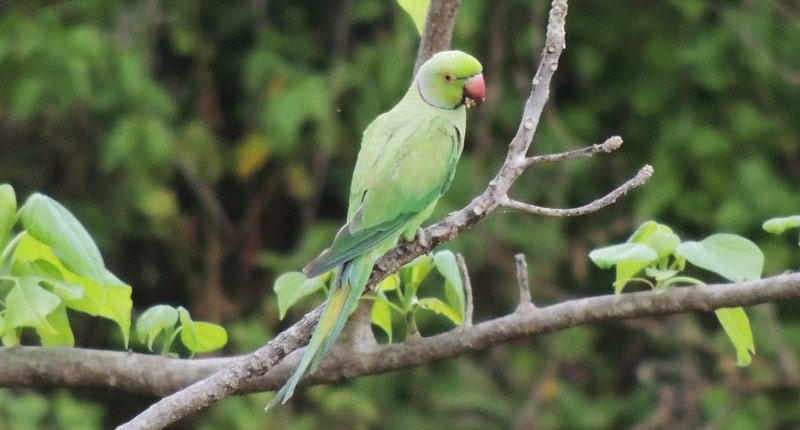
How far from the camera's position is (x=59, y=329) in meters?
1.48

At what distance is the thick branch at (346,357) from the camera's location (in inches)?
56.1

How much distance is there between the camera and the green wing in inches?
70.9

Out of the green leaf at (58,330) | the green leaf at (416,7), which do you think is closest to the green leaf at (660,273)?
the green leaf at (416,7)

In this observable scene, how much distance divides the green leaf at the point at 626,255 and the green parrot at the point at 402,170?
0.40 meters

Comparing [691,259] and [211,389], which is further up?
[691,259]

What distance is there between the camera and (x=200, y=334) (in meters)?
1.52

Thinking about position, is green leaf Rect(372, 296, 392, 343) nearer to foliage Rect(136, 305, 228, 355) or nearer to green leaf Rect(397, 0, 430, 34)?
foliage Rect(136, 305, 228, 355)

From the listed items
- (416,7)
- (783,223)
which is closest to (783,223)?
(783,223)

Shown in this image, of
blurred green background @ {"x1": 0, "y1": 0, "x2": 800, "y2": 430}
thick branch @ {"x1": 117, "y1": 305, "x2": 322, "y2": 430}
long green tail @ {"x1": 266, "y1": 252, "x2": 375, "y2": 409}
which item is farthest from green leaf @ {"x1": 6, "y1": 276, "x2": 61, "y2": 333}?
blurred green background @ {"x1": 0, "y1": 0, "x2": 800, "y2": 430}

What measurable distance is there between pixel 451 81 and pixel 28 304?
1.03 metres

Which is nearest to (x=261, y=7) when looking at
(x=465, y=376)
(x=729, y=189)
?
(x=465, y=376)

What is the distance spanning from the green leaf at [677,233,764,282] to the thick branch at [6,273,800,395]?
37mm

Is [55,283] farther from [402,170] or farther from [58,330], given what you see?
[402,170]

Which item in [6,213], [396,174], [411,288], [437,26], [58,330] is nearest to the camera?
[6,213]
